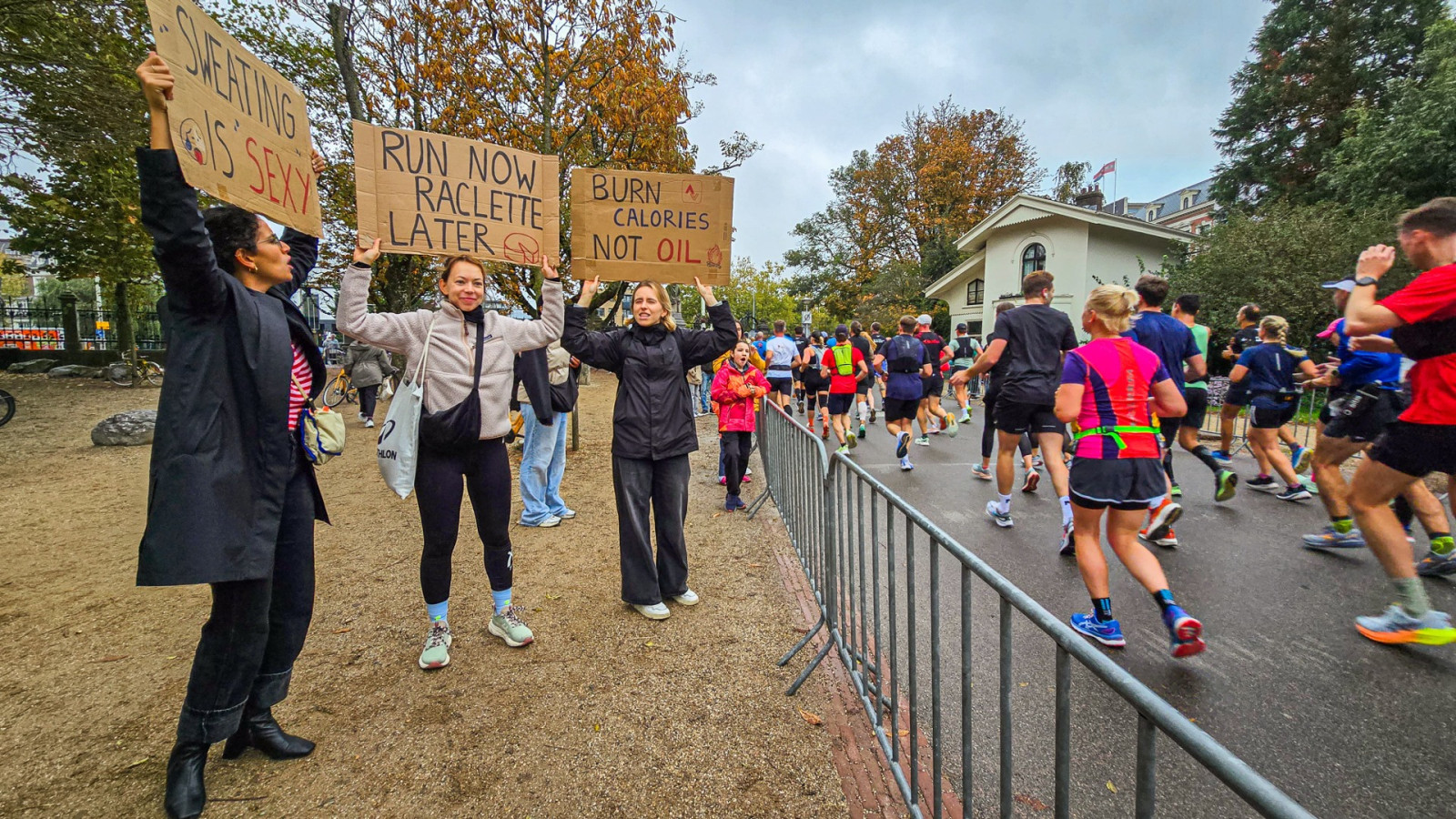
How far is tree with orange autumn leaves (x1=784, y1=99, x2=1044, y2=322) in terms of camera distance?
112ft

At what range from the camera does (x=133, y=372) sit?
61.6 feet

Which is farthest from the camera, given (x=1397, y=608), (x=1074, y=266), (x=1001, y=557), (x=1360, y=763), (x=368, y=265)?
(x=1074, y=266)

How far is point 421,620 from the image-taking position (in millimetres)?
3773

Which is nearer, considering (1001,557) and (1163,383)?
(1163,383)

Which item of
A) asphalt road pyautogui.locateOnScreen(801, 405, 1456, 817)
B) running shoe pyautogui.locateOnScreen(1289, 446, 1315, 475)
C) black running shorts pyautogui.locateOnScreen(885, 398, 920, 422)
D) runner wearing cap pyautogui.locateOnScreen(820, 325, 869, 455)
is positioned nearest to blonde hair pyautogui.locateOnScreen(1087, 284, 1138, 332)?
asphalt road pyautogui.locateOnScreen(801, 405, 1456, 817)

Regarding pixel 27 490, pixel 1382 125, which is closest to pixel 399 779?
pixel 27 490

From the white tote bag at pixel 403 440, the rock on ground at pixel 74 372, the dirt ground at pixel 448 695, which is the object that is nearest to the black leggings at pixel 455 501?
the white tote bag at pixel 403 440

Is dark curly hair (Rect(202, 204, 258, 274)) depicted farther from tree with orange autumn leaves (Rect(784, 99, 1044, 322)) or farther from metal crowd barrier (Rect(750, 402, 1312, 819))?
tree with orange autumn leaves (Rect(784, 99, 1044, 322))

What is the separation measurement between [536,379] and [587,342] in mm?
1452

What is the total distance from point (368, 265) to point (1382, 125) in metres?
25.0

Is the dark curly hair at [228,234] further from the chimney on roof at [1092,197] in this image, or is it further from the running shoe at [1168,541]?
the chimney on roof at [1092,197]

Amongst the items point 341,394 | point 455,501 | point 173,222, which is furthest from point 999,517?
point 341,394

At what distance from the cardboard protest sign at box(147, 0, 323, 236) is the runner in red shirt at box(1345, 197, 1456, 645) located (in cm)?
495

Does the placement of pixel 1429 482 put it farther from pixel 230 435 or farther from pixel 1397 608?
pixel 230 435
